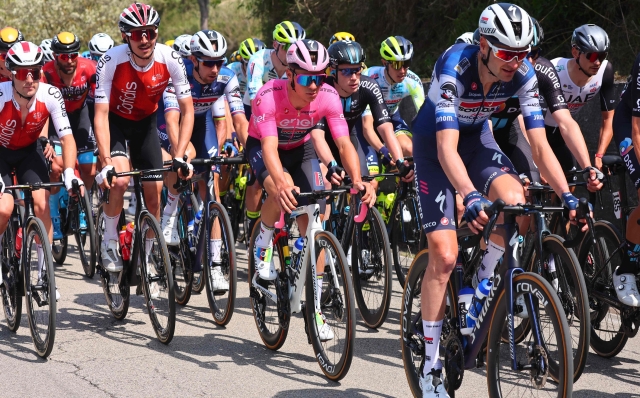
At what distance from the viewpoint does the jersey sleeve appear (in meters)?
7.54

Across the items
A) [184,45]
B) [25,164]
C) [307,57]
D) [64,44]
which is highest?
[184,45]

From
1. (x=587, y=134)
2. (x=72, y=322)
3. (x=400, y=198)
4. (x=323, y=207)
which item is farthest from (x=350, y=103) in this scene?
(x=72, y=322)

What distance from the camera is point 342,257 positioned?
5.61 m

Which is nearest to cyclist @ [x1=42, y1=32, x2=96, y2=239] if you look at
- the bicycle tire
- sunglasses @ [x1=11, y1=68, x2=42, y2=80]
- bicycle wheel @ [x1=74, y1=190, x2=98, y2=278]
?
bicycle wheel @ [x1=74, y1=190, x2=98, y2=278]

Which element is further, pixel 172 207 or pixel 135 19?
pixel 172 207

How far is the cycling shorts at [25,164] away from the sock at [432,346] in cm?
385

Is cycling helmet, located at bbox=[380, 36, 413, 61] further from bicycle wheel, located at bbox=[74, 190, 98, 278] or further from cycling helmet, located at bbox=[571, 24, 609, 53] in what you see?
bicycle wheel, located at bbox=[74, 190, 98, 278]

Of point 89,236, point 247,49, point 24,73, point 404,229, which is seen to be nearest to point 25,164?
point 24,73

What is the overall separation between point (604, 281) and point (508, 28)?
2.15 m

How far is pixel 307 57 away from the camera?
613 centimetres

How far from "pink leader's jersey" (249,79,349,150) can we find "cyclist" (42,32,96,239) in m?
3.96

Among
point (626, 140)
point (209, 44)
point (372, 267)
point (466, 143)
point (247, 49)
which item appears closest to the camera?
point (466, 143)

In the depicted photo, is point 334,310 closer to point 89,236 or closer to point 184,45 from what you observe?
point 89,236

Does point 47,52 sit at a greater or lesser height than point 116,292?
greater
